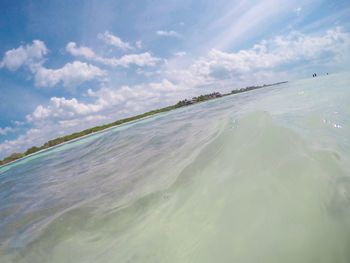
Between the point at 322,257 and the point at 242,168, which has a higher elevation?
the point at 242,168

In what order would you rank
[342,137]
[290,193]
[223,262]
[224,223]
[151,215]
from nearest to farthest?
[223,262]
[224,223]
[290,193]
[151,215]
[342,137]

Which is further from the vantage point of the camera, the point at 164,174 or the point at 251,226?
the point at 164,174

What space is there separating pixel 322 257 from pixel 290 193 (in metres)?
0.86

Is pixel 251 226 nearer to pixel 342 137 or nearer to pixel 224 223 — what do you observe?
pixel 224 223

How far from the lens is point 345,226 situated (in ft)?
6.05

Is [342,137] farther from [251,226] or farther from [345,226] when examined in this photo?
[251,226]

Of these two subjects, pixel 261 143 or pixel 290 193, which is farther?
pixel 261 143

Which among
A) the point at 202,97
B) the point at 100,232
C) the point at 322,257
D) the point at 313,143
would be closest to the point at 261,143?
the point at 313,143

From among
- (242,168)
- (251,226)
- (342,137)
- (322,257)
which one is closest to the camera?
(322,257)

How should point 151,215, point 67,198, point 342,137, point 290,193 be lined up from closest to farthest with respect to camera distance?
1. point 290,193
2. point 151,215
3. point 342,137
4. point 67,198

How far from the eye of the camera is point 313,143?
3648 millimetres

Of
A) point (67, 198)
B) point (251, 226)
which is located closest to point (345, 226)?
point (251, 226)

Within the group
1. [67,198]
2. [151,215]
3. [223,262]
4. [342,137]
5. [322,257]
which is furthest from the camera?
[67,198]

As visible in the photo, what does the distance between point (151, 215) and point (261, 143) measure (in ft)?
9.10
